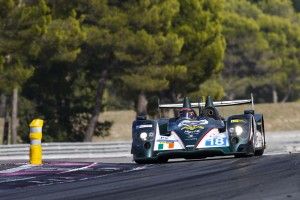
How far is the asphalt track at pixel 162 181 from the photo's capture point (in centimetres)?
1059

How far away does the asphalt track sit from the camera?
10586 mm

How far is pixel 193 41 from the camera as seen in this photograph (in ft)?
144

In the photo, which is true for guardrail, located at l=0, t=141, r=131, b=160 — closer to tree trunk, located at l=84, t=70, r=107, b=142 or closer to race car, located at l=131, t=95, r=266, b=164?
race car, located at l=131, t=95, r=266, b=164

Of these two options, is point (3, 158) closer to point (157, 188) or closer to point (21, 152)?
point (21, 152)

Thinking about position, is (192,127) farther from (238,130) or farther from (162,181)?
(162,181)

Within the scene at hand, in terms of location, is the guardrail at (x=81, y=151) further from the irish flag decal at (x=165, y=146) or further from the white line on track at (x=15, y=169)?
the irish flag decal at (x=165, y=146)

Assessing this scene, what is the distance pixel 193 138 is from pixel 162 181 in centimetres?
480

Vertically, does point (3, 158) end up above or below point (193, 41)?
below

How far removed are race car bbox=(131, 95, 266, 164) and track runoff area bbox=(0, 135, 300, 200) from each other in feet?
1.05

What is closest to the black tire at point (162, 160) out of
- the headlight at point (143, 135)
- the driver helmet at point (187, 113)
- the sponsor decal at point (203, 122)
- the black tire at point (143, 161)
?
the black tire at point (143, 161)

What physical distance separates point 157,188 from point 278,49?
60039 millimetres

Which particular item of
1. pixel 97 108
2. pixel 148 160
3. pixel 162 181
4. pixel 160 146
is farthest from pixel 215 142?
pixel 97 108

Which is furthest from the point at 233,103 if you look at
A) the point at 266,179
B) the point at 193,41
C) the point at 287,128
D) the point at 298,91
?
the point at 298,91

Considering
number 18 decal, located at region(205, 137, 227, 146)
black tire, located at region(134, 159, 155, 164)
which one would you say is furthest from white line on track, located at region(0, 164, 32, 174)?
number 18 decal, located at region(205, 137, 227, 146)
